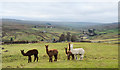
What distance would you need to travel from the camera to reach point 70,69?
1184 centimetres

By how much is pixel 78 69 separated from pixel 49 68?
2938 millimetres

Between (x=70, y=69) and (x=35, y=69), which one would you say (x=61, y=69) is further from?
(x=35, y=69)

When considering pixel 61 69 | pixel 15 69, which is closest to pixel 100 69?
pixel 61 69

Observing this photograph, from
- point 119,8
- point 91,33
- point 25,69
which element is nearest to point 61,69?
point 25,69

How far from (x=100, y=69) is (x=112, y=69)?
127cm

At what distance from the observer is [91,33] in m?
186

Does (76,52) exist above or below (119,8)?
below

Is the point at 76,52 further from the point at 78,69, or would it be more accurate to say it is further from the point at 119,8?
the point at 119,8

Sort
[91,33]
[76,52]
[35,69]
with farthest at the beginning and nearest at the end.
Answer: [91,33] → [76,52] → [35,69]

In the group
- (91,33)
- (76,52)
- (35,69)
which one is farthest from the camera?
(91,33)

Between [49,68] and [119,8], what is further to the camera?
[119,8]

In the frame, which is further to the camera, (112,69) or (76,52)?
(76,52)

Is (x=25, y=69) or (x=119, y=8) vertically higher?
(x=119, y=8)

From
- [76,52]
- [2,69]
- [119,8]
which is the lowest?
[2,69]
